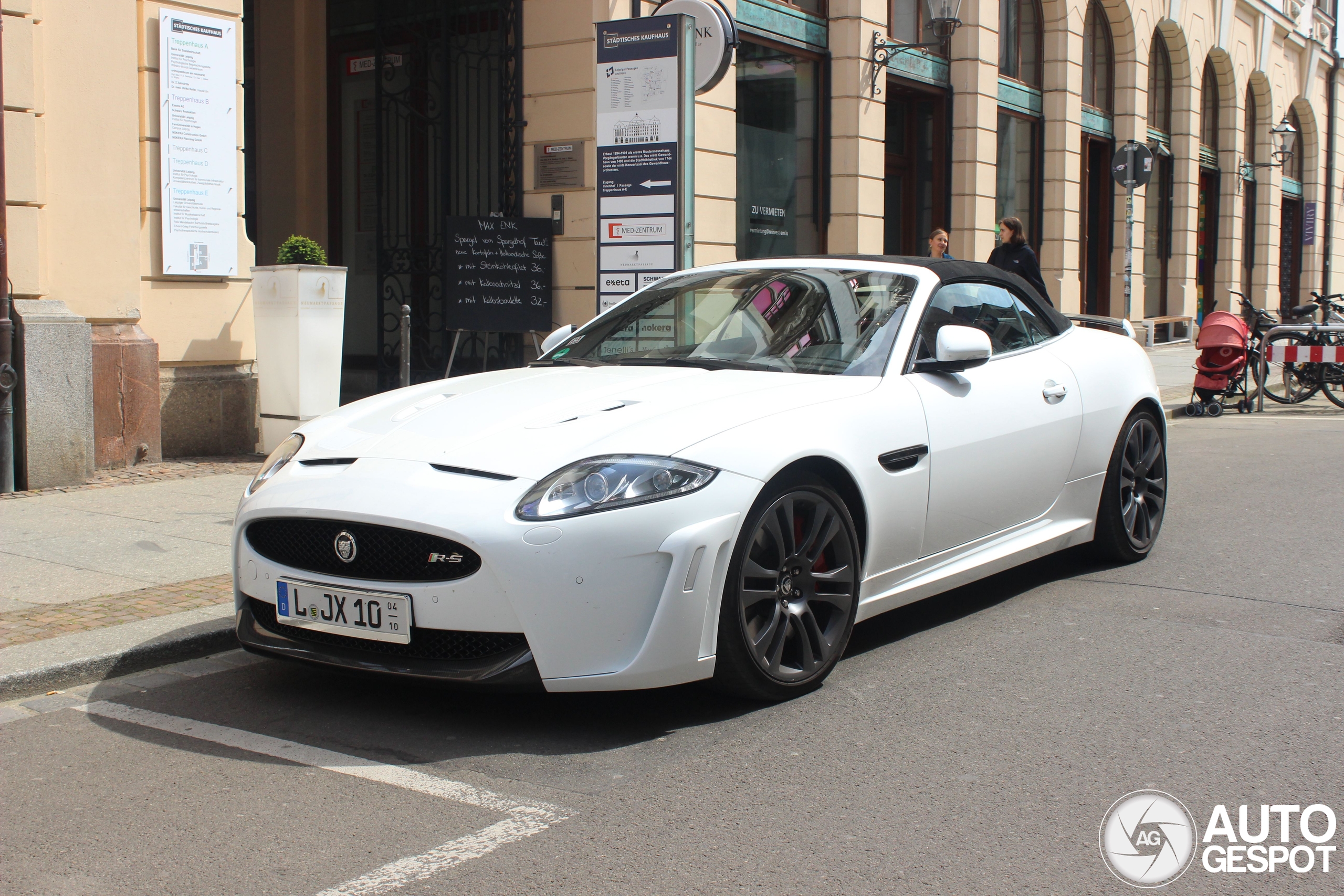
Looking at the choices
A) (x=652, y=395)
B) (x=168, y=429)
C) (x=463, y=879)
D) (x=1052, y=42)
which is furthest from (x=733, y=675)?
(x=1052, y=42)

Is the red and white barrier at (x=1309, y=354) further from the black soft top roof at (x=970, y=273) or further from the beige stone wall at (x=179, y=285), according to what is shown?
the beige stone wall at (x=179, y=285)

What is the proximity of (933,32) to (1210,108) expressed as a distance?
1627cm

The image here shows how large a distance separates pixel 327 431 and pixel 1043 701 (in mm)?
2483

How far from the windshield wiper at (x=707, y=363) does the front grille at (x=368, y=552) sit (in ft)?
4.74

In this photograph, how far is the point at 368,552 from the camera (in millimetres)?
3844

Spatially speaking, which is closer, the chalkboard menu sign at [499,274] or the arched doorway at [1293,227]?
the chalkboard menu sign at [499,274]

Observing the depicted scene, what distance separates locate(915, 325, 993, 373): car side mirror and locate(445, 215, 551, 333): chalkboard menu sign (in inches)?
298

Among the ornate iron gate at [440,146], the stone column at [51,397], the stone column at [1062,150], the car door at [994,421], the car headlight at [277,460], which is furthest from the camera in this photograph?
the stone column at [1062,150]

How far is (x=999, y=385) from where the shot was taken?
5.27m

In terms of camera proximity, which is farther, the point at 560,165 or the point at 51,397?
the point at 560,165

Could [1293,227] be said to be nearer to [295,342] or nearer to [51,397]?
[295,342]

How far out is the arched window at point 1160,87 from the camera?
25594mm

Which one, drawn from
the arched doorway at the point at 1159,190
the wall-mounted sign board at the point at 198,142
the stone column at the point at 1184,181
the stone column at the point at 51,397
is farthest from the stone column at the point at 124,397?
the stone column at the point at 1184,181

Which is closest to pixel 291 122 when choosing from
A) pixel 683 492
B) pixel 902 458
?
pixel 902 458
